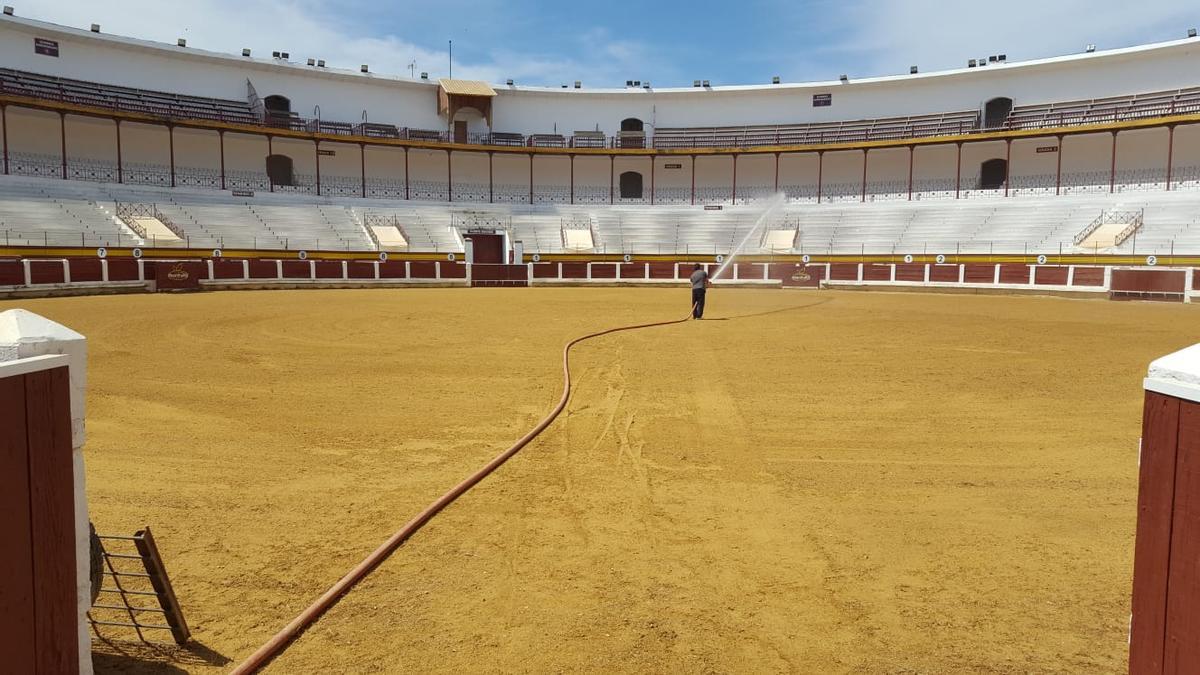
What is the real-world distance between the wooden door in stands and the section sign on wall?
2185cm

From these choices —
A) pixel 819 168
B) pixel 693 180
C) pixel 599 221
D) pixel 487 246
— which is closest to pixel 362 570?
pixel 487 246

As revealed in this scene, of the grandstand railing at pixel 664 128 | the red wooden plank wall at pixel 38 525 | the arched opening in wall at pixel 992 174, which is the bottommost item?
the red wooden plank wall at pixel 38 525

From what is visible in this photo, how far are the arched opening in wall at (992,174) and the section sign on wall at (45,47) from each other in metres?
48.2

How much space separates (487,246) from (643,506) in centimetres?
3408

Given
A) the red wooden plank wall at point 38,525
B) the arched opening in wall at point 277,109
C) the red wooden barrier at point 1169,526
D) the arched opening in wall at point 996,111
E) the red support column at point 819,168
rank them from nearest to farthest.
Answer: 1. the red wooden barrier at point 1169,526
2. the red wooden plank wall at point 38,525
3. the arched opening in wall at point 277,109
4. the arched opening in wall at point 996,111
5. the red support column at point 819,168

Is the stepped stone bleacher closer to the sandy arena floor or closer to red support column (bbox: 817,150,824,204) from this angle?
red support column (bbox: 817,150,824,204)

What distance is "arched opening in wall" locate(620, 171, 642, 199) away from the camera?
4438cm

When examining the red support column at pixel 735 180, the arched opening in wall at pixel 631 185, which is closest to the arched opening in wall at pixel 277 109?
the arched opening in wall at pixel 631 185

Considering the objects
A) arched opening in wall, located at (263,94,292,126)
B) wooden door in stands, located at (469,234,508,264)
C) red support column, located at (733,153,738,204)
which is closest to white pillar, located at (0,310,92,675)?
wooden door in stands, located at (469,234,508,264)

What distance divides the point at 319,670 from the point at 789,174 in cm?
4348

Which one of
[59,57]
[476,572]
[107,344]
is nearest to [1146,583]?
[476,572]

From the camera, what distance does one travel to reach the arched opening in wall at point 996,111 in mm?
38625

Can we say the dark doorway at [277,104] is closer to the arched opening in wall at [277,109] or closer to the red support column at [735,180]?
the arched opening in wall at [277,109]

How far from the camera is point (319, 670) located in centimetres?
262
